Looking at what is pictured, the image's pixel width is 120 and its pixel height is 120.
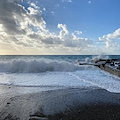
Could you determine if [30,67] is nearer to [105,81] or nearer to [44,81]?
[44,81]

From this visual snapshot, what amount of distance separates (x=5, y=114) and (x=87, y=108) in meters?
2.41

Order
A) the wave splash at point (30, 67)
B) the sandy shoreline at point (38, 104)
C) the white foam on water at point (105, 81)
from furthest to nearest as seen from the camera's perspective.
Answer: the wave splash at point (30, 67) < the white foam on water at point (105, 81) < the sandy shoreline at point (38, 104)

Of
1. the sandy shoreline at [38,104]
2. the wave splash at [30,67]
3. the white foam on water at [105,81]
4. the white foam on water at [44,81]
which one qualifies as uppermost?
the wave splash at [30,67]

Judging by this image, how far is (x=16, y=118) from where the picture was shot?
2.47 meters

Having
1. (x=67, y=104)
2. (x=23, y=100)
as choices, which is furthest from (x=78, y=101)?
(x=23, y=100)

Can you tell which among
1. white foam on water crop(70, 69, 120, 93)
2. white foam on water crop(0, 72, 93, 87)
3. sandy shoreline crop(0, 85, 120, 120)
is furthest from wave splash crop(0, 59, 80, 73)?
sandy shoreline crop(0, 85, 120, 120)

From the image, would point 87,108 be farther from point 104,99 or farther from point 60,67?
point 60,67

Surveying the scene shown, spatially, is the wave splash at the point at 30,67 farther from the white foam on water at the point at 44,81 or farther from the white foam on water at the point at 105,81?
the white foam on water at the point at 105,81

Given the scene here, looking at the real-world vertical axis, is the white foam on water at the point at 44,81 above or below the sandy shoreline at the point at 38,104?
above

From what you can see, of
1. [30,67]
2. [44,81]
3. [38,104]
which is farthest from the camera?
[30,67]

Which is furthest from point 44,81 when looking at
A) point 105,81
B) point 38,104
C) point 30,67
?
point 30,67

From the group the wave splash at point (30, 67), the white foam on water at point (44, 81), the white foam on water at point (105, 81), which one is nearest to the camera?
the white foam on water at point (105, 81)

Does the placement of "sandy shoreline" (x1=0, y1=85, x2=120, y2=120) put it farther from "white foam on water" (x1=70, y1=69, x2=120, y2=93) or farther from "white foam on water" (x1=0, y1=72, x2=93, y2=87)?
"white foam on water" (x1=0, y1=72, x2=93, y2=87)

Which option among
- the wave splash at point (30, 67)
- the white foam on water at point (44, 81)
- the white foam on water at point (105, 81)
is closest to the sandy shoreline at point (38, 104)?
the white foam on water at point (105, 81)
